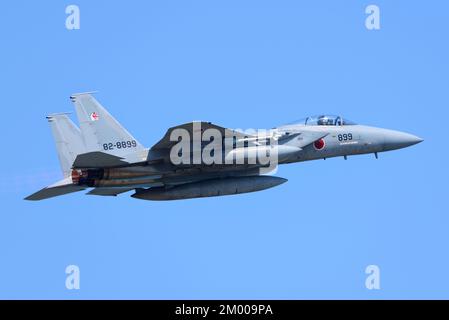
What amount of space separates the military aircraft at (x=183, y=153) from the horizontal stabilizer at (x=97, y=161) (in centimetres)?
3

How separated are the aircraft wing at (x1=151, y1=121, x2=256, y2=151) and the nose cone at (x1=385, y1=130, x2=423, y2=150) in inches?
188

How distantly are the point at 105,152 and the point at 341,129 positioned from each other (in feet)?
24.7

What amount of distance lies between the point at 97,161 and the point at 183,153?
8.31 ft

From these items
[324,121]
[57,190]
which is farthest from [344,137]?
[57,190]

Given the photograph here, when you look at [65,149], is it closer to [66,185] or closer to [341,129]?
[66,185]

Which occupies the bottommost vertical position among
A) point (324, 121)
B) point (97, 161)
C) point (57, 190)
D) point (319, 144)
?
point (57, 190)

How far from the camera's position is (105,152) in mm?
31453

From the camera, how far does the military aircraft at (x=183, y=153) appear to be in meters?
31.6

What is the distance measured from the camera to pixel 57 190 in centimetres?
3281

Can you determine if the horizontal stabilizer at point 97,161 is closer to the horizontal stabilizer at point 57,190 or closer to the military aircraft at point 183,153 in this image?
the military aircraft at point 183,153

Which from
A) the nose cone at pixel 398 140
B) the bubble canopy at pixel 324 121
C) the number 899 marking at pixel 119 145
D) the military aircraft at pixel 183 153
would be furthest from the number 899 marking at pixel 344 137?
the number 899 marking at pixel 119 145

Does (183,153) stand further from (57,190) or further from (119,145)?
(57,190)

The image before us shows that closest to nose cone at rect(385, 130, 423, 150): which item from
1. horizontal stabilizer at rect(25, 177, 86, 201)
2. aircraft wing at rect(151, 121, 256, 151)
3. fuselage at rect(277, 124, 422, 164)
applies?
fuselage at rect(277, 124, 422, 164)

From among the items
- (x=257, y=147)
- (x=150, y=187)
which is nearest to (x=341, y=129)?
(x=257, y=147)
